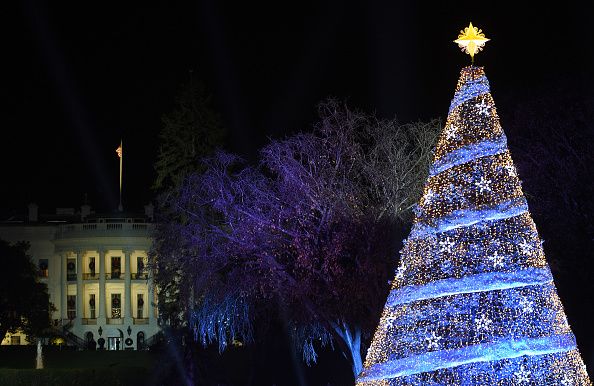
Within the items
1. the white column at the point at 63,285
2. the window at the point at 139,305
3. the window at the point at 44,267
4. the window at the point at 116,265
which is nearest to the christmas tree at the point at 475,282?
the window at the point at 139,305

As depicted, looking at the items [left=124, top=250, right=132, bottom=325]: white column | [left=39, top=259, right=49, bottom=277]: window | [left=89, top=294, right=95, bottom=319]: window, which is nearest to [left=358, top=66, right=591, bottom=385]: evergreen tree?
[left=124, top=250, right=132, bottom=325]: white column

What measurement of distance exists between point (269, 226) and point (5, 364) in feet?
81.7

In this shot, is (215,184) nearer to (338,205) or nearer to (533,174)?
(338,205)

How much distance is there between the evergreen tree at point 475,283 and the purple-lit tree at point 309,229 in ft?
43.6

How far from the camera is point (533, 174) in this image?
30062mm

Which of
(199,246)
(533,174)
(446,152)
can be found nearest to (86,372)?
(199,246)

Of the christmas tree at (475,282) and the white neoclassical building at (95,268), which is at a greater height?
the white neoclassical building at (95,268)

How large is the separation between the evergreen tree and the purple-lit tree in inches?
523

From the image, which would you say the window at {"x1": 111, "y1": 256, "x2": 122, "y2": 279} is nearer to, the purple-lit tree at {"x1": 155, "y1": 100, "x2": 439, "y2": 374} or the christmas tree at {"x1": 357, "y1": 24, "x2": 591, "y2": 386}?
the purple-lit tree at {"x1": 155, "y1": 100, "x2": 439, "y2": 374}

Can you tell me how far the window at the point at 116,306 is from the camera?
297 ft

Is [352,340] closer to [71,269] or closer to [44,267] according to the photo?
[71,269]

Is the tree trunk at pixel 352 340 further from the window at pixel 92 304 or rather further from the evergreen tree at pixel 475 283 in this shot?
the window at pixel 92 304

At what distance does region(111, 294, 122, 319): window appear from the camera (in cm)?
9056

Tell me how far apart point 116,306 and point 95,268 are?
9.66 feet
